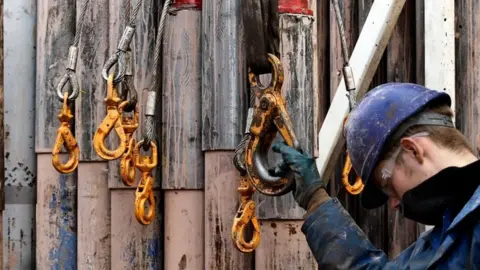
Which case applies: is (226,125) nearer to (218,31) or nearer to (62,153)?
(218,31)

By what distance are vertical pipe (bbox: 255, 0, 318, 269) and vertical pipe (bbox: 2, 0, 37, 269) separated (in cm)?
147

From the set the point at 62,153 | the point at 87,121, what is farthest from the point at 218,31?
the point at 62,153

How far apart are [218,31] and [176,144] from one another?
489mm

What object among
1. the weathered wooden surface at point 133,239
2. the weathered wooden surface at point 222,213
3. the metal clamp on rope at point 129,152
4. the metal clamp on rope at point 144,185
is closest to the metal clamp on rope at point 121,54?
the metal clamp on rope at point 129,152

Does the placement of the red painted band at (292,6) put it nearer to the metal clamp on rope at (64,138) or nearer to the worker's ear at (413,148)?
the metal clamp on rope at (64,138)

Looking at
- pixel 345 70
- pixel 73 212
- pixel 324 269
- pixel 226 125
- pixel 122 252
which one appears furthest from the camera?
pixel 73 212

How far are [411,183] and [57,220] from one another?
231cm

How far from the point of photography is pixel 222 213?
340 centimetres

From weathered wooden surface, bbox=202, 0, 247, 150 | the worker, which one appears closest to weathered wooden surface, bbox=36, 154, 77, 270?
weathered wooden surface, bbox=202, 0, 247, 150

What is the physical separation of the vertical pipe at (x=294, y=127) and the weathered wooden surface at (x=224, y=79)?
193 mm

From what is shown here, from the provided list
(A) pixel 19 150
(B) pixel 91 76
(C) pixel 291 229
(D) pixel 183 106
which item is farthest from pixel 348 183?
(A) pixel 19 150

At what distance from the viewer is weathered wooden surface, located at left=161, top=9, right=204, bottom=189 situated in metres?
3.51

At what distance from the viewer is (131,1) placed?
358 centimetres

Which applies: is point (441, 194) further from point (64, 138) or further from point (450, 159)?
point (64, 138)
